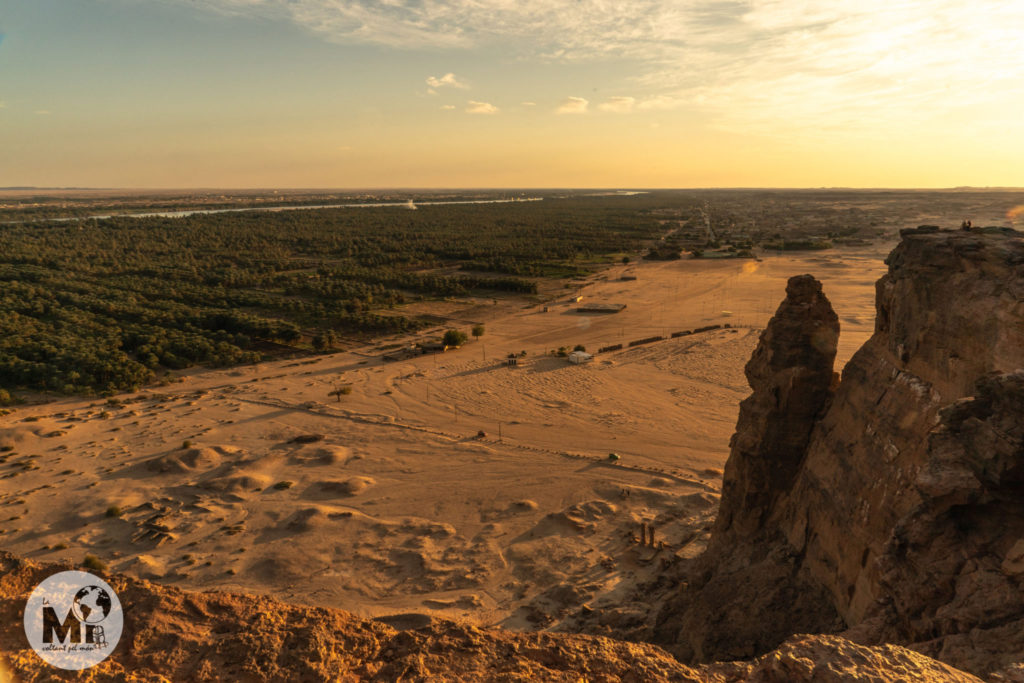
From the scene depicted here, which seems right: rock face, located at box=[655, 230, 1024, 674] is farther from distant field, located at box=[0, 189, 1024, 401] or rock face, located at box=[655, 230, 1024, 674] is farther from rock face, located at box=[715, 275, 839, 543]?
distant field, located at box=[0, 189, 1024, 401]

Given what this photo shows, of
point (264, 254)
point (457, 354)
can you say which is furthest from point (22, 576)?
point (264, 254)

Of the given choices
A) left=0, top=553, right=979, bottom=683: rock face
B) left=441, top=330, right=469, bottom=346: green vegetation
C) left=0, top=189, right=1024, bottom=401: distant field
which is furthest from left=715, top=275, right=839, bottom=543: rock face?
left=0, top=189, right=1024, bottom=401: distant field

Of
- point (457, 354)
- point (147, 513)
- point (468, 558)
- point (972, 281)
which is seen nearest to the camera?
point (972, 281)

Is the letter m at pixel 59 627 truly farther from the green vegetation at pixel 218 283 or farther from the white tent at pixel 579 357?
the white tent at pixel 579 357

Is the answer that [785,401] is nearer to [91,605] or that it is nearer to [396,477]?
[91,605]

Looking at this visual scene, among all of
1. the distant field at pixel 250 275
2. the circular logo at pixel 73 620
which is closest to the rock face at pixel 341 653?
the circular logo at pixel 73 620

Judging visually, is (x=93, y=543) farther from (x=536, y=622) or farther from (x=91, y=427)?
(x=536, y=622)

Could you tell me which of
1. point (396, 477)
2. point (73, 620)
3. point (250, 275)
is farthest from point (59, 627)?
point (250, 275)
